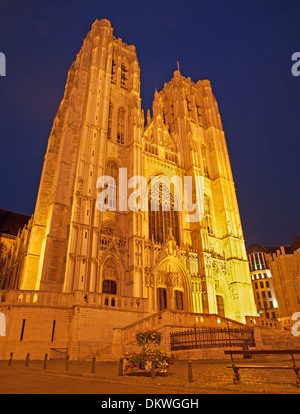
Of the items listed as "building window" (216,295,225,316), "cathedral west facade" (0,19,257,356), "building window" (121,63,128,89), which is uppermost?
"building window" (121,63,128,89)

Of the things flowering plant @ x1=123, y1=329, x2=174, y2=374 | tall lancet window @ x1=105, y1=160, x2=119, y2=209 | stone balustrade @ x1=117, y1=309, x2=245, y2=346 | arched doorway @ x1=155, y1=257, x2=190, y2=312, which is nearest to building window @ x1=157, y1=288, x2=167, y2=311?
arched doorway @ x1=155, y1=257, x2=190, y2=312

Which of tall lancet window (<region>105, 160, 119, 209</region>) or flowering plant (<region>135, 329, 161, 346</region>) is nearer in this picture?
flowering plant (<region>135, 329, 161, 346</region>)

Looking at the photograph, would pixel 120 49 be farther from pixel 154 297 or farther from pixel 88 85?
pixel 154 297

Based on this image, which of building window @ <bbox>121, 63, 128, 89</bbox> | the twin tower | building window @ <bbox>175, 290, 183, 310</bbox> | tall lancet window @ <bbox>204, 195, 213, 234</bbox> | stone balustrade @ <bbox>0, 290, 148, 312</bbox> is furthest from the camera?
building window @ <bbox>121, 63, 128, 89</bbox>

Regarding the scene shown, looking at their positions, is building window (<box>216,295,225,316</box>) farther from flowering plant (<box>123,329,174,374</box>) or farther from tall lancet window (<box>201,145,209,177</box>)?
flowering plant (<box>123,329,174,374</box>)

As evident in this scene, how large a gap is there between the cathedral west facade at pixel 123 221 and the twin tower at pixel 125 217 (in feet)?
0.33

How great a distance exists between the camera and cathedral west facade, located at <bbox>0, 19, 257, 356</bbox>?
67.7 feet

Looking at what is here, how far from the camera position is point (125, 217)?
24.8 metres

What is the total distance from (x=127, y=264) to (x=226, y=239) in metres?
12.0

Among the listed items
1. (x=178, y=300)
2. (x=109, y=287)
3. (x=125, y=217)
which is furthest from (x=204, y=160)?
(x=109, y=287)

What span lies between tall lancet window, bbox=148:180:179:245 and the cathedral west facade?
0.39ft

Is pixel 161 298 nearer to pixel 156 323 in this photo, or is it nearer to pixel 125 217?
pixel 125 217

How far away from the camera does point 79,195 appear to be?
21.6 metres
